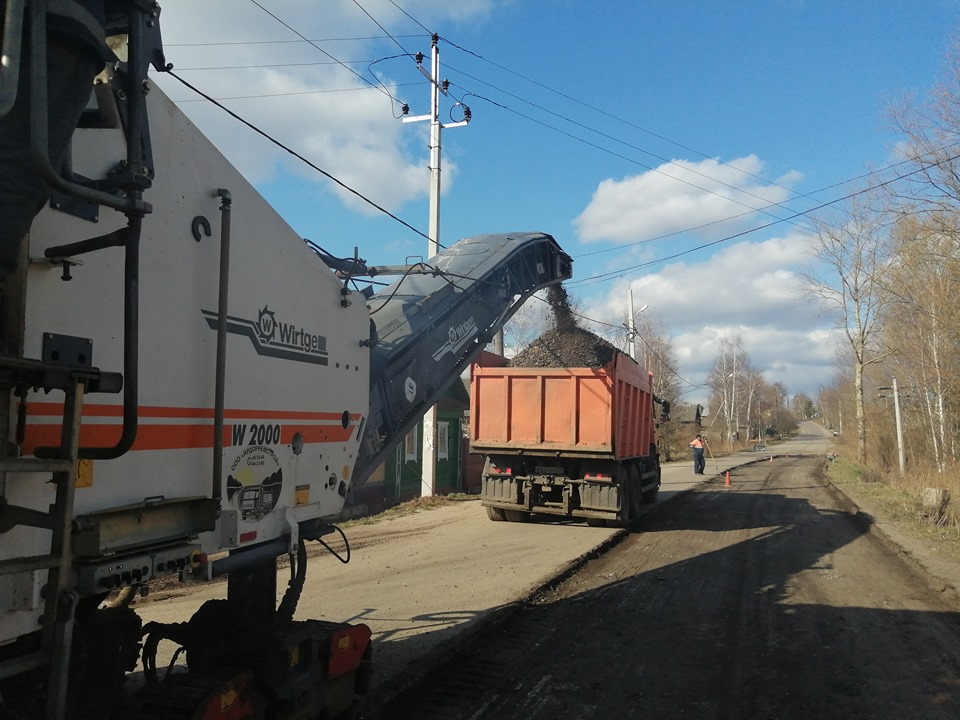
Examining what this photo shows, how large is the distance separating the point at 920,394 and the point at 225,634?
89.4 feet

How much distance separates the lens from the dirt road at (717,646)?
4.85m

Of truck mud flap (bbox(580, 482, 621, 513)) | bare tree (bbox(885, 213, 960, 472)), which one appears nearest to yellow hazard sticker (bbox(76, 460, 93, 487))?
truck mud flap (bbox(580, 482, 621, 513))

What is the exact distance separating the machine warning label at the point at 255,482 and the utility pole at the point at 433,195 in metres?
12.3

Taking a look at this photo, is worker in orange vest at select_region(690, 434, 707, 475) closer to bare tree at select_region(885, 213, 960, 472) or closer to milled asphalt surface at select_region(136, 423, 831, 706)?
bare tree at select_region(885, 213, 960, 472)

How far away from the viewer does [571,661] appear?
570 cm

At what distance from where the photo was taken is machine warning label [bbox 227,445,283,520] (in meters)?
3.19

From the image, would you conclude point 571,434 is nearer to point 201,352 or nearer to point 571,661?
point 571,661

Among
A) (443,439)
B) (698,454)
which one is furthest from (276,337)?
(698,454)

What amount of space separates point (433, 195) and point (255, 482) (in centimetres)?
1347

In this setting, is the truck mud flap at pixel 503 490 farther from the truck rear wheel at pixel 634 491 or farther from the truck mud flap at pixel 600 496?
the truck rear wheel at pixel 634 491

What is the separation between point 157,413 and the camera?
2.71 m

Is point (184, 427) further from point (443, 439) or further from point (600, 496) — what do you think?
point (443, 439)

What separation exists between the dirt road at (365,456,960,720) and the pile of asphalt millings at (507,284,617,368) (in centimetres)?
370

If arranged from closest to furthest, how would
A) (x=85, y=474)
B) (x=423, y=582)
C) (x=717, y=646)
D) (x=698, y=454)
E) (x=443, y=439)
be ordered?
(x=85, y=474), (x=717, y=646), (x=423, y=582), (x=443, y=439), (x=698, y=454)
